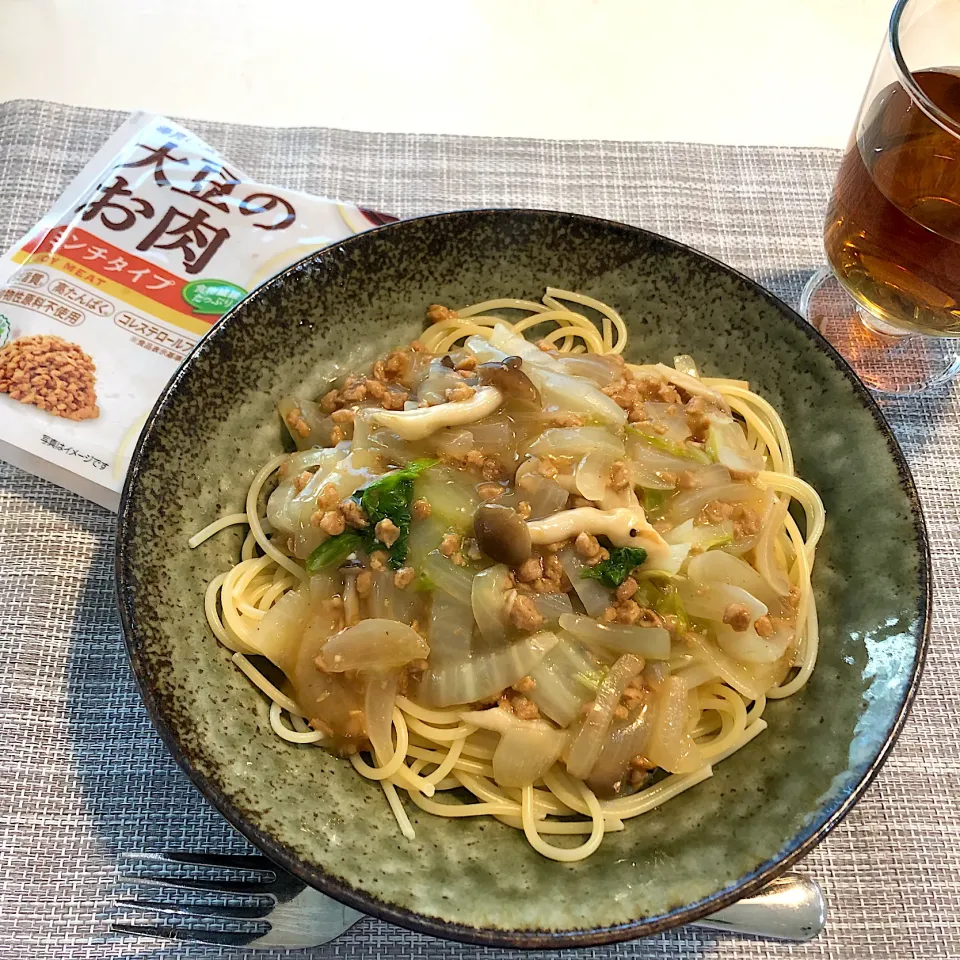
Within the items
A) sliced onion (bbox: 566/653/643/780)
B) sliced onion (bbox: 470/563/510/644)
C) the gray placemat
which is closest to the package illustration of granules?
the gray placemat

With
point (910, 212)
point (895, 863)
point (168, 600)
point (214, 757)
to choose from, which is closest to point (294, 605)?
point (168, 600)

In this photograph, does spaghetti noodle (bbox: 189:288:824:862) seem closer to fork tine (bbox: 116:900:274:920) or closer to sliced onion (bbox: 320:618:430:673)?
sliced onion (bbox: 320:618:430:673)

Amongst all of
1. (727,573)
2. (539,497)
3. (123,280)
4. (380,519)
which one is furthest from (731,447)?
(123,280)

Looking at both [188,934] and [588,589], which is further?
[588,589]

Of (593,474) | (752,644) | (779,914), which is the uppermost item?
(593,474)

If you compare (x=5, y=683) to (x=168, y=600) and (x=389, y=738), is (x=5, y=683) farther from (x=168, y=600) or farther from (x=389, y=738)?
(x=389, y=738)

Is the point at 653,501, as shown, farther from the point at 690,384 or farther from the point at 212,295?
the point at 212,295

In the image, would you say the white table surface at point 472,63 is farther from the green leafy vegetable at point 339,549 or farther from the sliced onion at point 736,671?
the sliced onion at point 736,671
